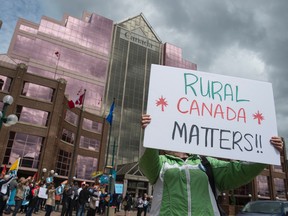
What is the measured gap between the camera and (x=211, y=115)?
2980 mm

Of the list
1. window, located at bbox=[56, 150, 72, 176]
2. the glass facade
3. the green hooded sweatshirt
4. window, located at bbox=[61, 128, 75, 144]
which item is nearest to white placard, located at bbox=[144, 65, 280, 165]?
the green hooded sweatshirt

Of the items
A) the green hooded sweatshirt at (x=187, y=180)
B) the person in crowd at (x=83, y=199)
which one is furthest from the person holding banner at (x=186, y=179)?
the person in crowd at (x=83, y=199)

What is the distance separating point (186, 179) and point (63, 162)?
38.2 metres

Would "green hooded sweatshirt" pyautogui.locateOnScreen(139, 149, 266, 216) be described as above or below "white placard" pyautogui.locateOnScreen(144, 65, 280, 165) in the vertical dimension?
below

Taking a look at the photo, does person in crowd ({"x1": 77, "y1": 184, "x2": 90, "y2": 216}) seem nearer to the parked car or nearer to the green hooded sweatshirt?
the parked car

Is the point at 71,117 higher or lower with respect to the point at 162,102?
higher

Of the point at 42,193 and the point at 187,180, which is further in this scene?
the point at 42,193

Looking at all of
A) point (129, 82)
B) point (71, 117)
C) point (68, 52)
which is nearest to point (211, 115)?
point (71, 117)

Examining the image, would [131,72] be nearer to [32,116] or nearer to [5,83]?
[32,116]

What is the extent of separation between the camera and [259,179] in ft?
192

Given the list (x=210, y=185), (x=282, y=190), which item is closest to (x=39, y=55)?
(x=210, y=185)

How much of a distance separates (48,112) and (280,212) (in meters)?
32.1

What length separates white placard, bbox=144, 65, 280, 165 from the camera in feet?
9.00

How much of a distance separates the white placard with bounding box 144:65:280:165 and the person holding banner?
0.10m
